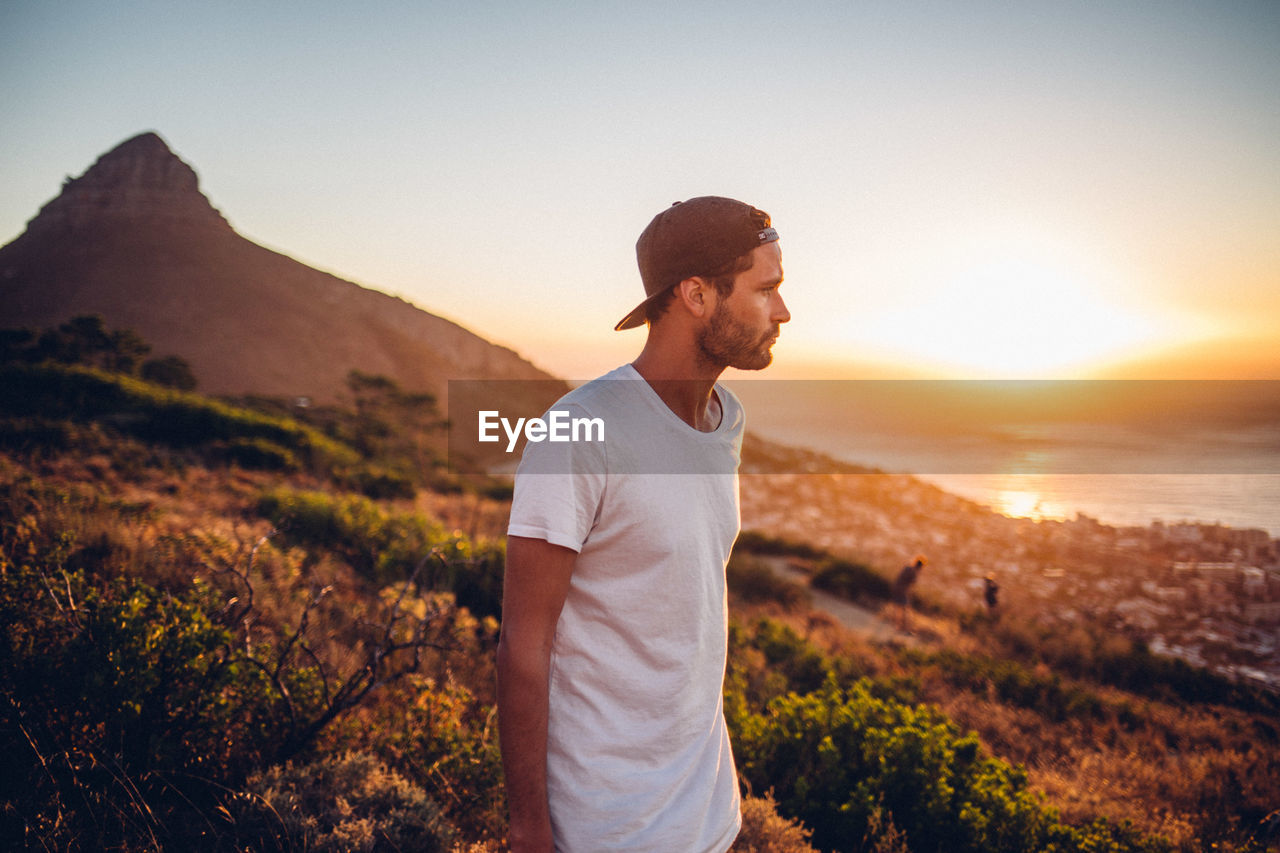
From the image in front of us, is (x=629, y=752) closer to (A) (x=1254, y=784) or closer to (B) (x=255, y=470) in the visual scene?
(A) (x=1254, y=784)

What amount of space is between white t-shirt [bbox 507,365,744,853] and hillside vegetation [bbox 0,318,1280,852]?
1462 millimetres

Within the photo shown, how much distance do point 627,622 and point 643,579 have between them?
0.33 feet

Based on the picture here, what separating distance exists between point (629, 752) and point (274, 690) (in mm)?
2708

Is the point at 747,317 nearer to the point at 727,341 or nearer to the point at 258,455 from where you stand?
the point at 727,341

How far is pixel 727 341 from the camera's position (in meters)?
1.39

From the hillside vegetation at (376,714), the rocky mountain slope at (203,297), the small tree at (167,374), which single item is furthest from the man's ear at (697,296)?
the rocky mountain slope at (203,297)

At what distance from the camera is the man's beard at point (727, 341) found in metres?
1.39

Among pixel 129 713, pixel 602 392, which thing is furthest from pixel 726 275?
pixel 129 713

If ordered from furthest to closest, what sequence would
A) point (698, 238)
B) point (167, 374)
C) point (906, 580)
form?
point (167, 374)
point (906, 580)
point (698, 238)

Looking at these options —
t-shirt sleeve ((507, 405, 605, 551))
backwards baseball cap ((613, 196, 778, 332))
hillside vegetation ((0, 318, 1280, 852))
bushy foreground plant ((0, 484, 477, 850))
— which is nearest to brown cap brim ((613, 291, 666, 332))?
backwards baseball cap ((613, 196, 778, 332))

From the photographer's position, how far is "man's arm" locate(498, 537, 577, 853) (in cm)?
111

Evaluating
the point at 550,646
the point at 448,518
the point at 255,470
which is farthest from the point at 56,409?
the point at 550,646

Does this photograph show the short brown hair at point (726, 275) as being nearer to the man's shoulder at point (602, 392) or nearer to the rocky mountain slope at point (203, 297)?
the man's shoulder at point (602, 392)

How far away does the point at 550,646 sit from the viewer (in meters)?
1.15
